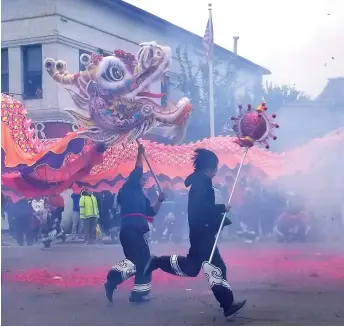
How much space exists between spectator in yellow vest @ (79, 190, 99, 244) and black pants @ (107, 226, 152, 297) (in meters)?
0.36

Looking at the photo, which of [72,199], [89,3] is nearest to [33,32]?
[89,3]

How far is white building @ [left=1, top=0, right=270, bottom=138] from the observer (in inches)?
262

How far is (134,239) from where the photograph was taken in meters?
6.50

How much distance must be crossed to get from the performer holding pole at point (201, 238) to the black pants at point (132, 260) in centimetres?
7

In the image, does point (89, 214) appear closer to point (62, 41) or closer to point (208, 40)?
point (62, 41)

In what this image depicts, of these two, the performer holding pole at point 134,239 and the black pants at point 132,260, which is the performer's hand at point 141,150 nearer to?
the performer holding pole at point 134,239

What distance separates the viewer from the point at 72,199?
6.87 m

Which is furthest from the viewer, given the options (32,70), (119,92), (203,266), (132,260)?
(32,70)

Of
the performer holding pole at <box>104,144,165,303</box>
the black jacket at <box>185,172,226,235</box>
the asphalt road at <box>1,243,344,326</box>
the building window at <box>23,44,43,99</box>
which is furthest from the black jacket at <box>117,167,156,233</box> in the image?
the building window at <box>23,44,43,99</box>

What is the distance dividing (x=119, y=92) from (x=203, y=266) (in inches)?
73.2

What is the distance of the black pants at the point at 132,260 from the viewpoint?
6.47m

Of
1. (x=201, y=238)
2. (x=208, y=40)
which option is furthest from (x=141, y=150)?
(x=208, y=40)

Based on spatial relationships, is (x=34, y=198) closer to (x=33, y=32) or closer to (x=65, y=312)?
(x=65, y=312)

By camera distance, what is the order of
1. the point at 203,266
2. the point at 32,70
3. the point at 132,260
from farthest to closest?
the point at 32,70
the point at 132,260
the point at 203,266
